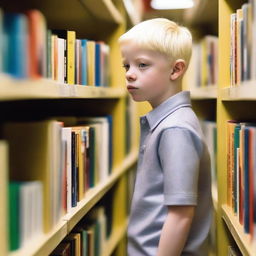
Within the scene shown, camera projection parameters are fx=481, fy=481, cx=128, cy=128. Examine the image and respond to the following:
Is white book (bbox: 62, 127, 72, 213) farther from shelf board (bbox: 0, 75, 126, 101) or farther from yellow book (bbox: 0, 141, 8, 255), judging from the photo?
yellow book (bbox: 0, 141, 8, 255)

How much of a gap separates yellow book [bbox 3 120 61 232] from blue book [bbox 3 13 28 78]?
22cm

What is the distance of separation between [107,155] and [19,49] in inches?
52.7

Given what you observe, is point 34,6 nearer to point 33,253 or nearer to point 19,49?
point 19,49

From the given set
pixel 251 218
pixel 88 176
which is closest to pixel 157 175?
pixel 251 218

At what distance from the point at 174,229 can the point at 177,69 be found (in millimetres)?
458

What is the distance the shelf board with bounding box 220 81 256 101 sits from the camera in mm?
1092

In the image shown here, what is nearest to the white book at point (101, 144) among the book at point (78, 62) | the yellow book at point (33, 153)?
the book at point (78, 62)

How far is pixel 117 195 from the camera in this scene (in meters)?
2.52

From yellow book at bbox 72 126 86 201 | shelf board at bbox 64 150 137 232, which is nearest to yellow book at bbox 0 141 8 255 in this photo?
shelf board at bbox 64 150 137 232

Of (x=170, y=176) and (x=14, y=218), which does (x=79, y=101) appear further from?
(x=14, y=218)

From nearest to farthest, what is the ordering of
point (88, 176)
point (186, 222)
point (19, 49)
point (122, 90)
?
1. point (19, 49)
2. point (186, 222)
3. point (88, 176)
4. point (122, 90)

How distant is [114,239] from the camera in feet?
8.00

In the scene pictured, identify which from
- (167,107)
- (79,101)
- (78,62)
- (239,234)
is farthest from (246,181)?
(79,101)

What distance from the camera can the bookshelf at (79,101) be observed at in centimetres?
99
